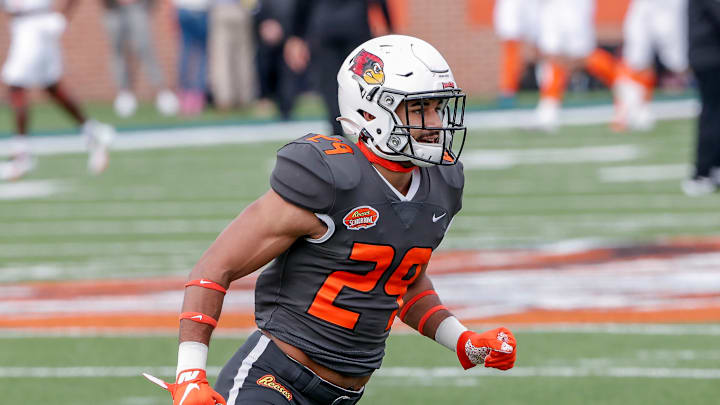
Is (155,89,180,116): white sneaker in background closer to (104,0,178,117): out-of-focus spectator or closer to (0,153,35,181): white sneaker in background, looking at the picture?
(104,0,178,117): out-of-focus spectator

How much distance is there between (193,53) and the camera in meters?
18.8

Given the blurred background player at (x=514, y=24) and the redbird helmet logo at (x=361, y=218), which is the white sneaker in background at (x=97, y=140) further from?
the redbird helmet logo at (x=361, y=218)

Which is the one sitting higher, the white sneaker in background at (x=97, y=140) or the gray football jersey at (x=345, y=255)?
the gray football jersey at (x=345, y=255)

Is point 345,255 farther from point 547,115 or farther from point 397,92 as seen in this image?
point 547,115

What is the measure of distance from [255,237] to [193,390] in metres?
0.44

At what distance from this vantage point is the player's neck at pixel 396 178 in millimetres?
3590

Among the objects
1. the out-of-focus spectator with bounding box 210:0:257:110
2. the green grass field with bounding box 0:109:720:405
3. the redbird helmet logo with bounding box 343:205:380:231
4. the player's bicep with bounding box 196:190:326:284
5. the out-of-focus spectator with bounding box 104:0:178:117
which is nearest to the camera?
the player's bicep with bounding box 196:190:326:284

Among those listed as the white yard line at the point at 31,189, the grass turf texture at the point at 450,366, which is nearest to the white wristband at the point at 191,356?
the grass turf texture at the point at 450,366

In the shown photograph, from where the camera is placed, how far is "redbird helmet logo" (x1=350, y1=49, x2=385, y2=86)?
354 centimetres

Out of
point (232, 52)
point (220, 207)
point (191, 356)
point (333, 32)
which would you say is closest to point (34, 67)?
point (220, 207)

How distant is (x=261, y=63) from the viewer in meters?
18.2

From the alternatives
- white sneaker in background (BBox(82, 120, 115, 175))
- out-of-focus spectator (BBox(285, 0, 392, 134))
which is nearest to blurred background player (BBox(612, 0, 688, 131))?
out-of-focus spectator (BBox(285, 0, 392, 134))

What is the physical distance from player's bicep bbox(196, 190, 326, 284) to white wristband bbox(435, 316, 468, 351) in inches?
26.1

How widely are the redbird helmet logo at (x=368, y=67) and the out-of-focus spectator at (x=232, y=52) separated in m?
14.3
